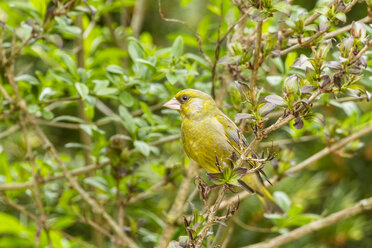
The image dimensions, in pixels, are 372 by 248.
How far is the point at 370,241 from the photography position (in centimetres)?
271

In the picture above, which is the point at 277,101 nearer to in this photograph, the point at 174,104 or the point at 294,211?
the point at 174,104

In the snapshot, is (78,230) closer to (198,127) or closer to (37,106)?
(37,106)

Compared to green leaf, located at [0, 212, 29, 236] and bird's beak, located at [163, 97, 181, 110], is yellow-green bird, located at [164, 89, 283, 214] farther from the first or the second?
green leaf, located at [0, 212, 29, 236]

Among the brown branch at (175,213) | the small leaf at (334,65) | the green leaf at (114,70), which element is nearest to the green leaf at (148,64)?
the green leaf at (114,70)

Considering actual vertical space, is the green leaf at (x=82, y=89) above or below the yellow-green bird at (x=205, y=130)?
above

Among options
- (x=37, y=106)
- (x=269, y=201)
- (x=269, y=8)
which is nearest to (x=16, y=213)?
(x=37, y=106)

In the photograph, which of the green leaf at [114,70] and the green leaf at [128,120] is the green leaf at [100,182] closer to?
the green leaf at [128,120]

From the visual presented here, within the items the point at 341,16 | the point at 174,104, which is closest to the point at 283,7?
the point at 341,16

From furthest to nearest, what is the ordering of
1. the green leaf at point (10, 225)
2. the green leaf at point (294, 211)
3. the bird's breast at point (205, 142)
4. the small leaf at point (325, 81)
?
1. the green leaf at point (10, 225)
2. the green leaf at point (294, 211)
3. the bird's breast at point (205, 142)
4. the small leaf at point (325, 81)

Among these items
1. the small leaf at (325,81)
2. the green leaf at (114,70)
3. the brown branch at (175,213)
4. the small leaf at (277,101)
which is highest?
the small leaf at (325,81)

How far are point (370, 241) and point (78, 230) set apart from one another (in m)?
1.59

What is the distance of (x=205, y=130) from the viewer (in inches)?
70.2

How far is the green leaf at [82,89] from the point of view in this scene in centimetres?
172

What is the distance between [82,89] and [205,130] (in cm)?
45
